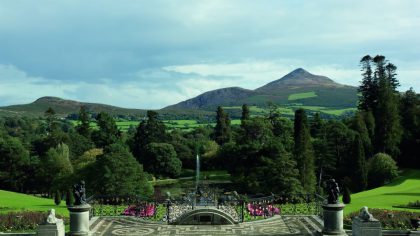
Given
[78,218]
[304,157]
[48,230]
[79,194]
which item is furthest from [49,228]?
[304,157]

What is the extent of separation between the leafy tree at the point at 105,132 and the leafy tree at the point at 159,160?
24.4ft

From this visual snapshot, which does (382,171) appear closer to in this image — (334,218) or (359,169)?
(359,169)

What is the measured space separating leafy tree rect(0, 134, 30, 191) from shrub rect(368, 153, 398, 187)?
58584 mm

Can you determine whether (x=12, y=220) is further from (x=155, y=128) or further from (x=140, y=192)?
(x=155, y=128)

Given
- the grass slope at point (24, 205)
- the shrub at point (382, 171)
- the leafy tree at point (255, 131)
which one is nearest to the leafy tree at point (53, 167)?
the grass slope at point (24, 205)

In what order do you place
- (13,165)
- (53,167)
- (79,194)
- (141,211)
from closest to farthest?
(79,194) → (141,211) → (53,167) → (13,165)

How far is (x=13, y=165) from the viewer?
8344 centimetres

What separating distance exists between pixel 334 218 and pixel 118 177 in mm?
34071

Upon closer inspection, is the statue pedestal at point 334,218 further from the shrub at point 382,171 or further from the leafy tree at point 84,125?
the leafy tree at point 84,125

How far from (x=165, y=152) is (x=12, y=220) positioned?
67761 millimetres

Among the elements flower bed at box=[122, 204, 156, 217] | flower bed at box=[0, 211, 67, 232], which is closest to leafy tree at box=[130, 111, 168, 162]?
flower bed at box=[122, 204, 156, 217]

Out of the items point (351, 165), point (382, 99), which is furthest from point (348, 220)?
point (382, 99)

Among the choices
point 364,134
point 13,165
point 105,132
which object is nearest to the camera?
point 364,134

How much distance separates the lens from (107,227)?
95.5 feet
